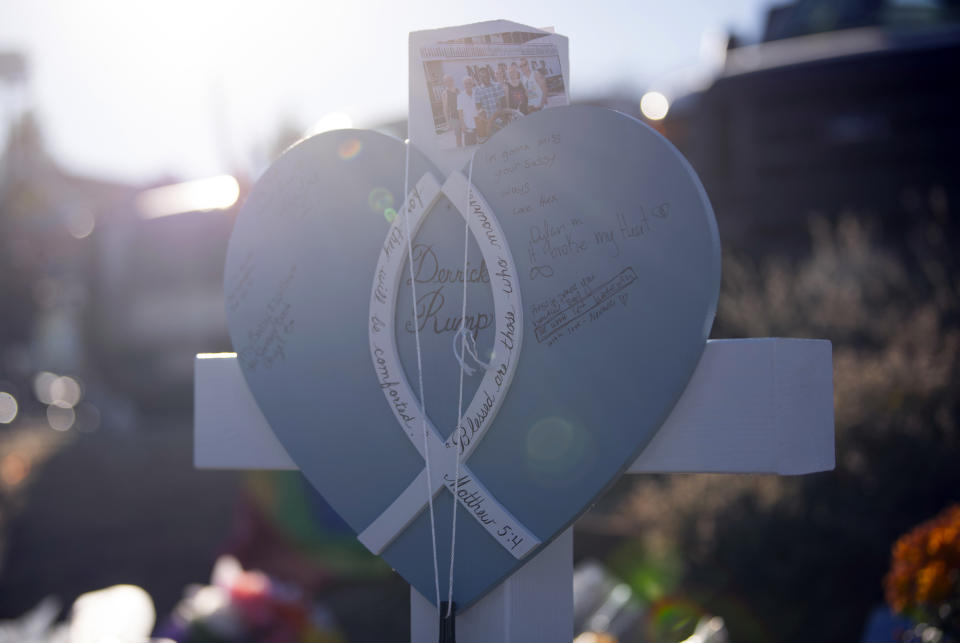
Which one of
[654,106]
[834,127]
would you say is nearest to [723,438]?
[834,127]

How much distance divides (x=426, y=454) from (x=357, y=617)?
2653mm

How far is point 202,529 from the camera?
5004mm

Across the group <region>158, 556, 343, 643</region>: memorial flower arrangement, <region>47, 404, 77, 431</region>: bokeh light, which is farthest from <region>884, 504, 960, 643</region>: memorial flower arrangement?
<region>47, 404, 77, 431</region>: bokeh light

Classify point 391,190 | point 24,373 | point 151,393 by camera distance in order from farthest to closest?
point 24,373, point 151,393, point 391,190

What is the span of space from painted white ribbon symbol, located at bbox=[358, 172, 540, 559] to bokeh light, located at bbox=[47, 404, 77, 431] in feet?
36.4

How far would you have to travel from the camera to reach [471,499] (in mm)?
1140

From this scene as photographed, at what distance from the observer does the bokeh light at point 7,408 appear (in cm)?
1131

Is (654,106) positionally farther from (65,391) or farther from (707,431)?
(65,391)

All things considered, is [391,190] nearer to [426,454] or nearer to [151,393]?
[426,454]

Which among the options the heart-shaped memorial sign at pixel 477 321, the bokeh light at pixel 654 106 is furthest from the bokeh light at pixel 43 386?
the heart-shaped memorial sign at pixel 477 321

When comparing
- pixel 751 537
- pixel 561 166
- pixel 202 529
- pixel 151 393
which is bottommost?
pixel 151 393

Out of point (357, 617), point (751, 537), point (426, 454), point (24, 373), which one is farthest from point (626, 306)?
point (24, 373)

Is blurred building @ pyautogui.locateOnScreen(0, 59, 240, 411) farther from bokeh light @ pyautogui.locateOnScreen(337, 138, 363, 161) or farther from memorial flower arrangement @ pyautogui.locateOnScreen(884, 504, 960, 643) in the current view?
memorial flower arrangement @ pyautogui.locateOnScreen(884, 504, 960, 643)

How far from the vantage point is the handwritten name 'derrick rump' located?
1.14 metres
